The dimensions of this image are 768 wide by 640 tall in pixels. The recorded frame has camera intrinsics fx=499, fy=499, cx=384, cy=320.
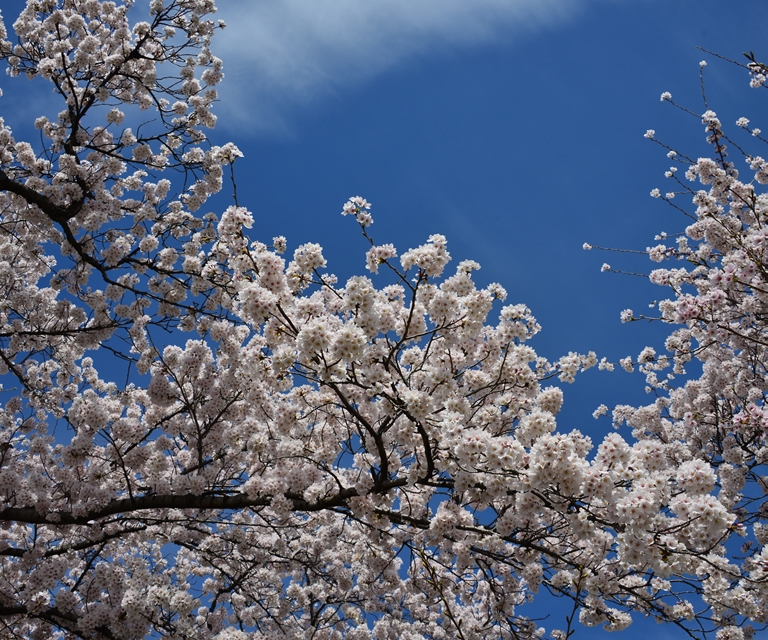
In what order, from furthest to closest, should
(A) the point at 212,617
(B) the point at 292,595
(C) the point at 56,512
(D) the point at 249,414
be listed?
1. (B) the point at 292,595
2. (A) the point at 212,617
3. (D) the point at 249,414
4. (C) the point at 56,512

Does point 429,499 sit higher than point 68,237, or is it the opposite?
point 68,237

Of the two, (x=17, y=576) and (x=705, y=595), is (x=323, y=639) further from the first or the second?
(x=705, y=595)

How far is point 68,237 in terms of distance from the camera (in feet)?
25.3

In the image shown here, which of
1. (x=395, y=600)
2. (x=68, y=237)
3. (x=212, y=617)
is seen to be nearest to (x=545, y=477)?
(x=68, y=237)

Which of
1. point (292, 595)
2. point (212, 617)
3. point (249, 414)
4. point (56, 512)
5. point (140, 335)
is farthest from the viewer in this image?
point (292, 595)

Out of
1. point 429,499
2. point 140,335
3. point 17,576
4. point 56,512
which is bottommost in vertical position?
point 17,576

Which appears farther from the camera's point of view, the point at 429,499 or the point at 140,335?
the point at 140,335

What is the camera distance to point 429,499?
7.74m

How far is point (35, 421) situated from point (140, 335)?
11.9ft

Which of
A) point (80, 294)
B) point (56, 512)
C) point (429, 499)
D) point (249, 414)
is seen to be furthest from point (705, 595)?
point (80, 294)

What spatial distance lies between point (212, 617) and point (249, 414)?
203 inches

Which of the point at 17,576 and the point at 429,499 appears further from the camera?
the point at 17,576

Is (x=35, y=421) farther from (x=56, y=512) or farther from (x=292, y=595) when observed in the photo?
(x=292, y=595)

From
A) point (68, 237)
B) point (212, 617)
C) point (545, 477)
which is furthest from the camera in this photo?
point (212, 617)
